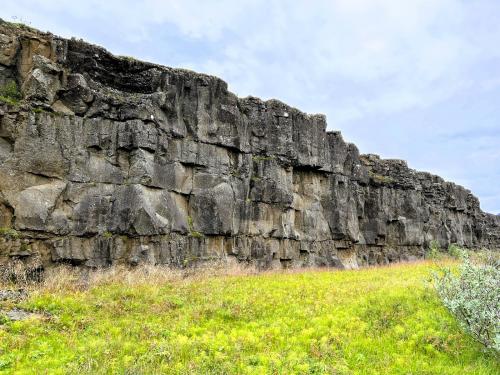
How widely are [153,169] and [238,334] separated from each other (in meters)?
13.9

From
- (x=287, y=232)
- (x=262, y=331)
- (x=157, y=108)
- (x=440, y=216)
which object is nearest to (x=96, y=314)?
(x=262, y=331)

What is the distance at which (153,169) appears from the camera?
24.6 meters

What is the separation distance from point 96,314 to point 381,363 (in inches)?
354

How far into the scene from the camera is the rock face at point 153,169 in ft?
69.2

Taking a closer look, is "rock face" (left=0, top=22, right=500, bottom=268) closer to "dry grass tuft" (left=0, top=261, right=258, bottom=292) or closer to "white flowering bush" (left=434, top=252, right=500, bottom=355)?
"dry grass tuft" (left=0, top=261, right=258, bottom=292)

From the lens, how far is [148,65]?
1034 inches

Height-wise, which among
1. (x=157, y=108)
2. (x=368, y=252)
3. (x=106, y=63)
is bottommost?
(x=368, y=252)

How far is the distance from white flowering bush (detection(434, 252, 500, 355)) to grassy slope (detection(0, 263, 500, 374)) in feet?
2.16

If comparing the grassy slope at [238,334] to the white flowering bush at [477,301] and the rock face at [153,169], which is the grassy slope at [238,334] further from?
the rock face at [153,169]

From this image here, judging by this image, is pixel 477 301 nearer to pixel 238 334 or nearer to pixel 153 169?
pixel 238 334

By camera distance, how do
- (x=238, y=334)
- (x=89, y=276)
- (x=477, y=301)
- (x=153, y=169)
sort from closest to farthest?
(x=477, y=301)
(x=238, y=334)
(x=89, y=276)
(x=153, y=169)

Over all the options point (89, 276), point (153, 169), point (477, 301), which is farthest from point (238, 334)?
point (153, 169)

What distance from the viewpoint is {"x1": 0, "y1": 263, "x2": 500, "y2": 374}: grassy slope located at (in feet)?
34.3

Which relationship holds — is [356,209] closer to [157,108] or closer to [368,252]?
[368,252]
